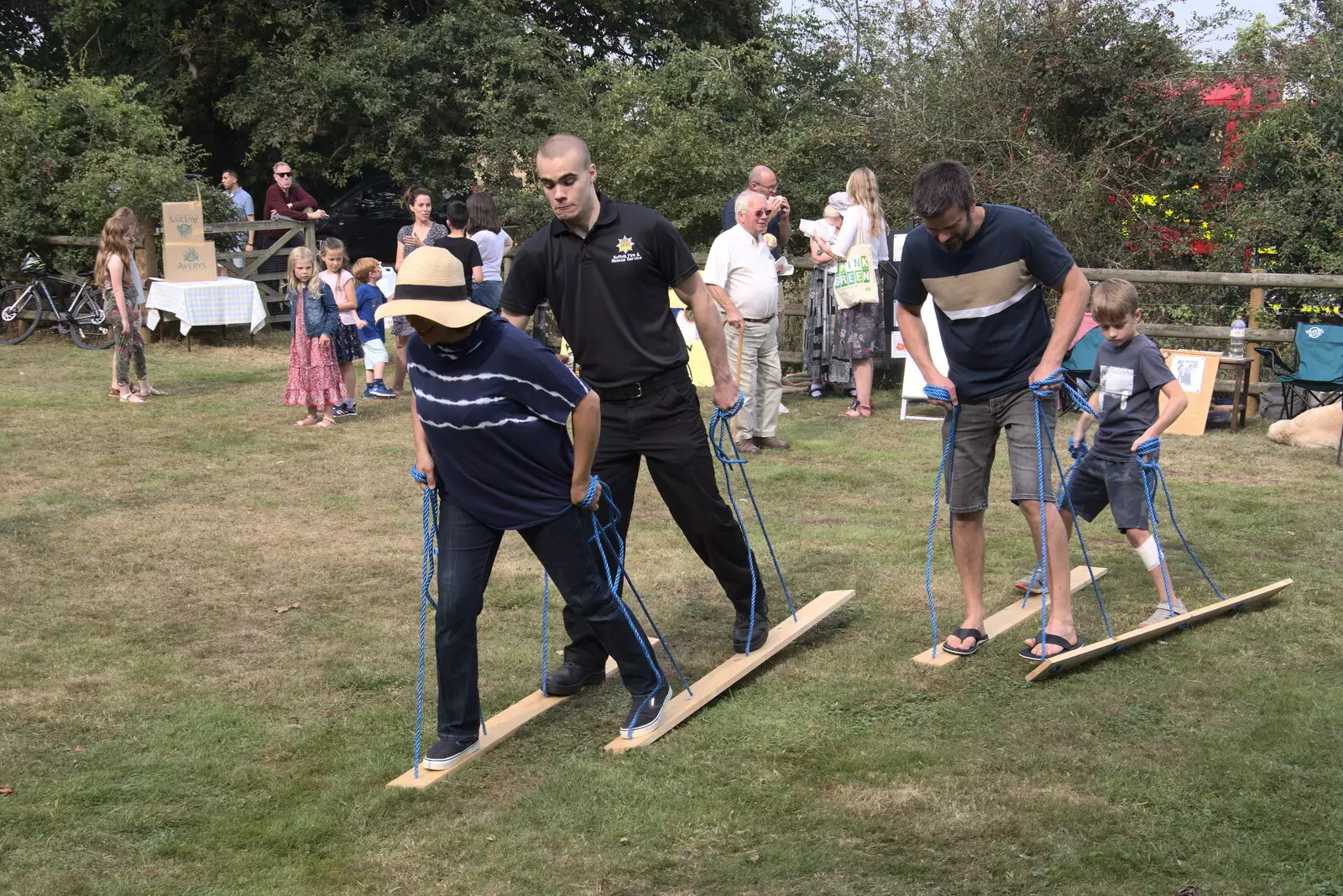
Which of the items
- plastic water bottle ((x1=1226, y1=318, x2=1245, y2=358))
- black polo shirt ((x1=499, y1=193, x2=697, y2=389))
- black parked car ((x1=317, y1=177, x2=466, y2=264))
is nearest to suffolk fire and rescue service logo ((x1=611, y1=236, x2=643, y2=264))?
black polo shirt ((x1=499, y1=193, x2=697, y2=389))

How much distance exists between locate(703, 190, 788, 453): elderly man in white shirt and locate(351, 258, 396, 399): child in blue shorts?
3705 millimetres

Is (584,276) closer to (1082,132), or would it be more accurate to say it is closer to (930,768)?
(930,768)

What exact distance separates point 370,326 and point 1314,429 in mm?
8043

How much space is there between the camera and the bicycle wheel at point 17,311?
50.3 ft

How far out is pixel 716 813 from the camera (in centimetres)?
405

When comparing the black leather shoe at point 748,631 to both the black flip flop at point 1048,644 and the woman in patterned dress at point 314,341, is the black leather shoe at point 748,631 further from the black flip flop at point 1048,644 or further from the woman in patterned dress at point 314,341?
the woman in patterned dress at point 314,341

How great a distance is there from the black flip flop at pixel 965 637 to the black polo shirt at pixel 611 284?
167cm

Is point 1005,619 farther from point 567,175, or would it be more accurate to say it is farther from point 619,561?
point 567,175

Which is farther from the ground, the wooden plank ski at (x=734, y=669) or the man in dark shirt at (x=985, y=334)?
the man in dark shirt at (x=985, y=334)

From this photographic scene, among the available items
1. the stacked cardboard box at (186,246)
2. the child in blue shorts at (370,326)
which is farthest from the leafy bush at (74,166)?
the child in blue shorts at (370,326)

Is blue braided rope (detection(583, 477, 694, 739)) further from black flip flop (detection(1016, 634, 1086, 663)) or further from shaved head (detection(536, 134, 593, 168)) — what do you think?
black flip flop (detection(1016, 634, 1086, 663))

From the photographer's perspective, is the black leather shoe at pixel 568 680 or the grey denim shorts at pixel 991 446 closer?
the black leather shoe at pixel 568 680

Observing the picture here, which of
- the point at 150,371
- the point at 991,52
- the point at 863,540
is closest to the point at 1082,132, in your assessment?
the point at 991,52

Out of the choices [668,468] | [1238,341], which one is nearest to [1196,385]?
[1238,341]
